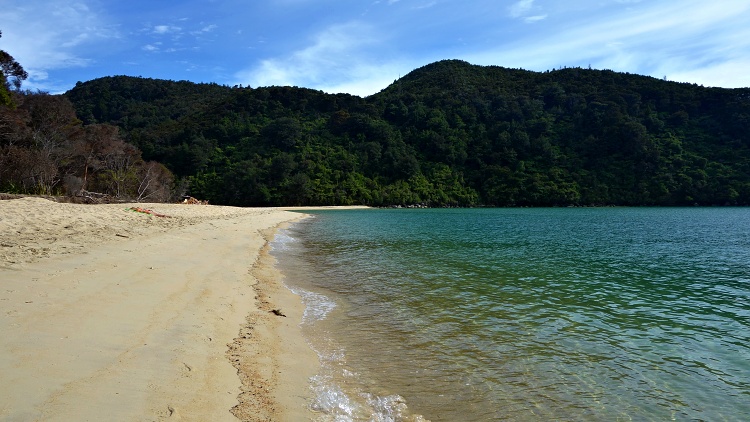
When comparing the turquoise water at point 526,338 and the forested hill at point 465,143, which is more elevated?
the forested hill at point 465,143

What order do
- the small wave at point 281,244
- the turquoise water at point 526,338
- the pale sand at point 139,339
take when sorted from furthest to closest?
1. the small wave at point 281,244
2. the turquoise water at point 526,338
3. the pale sand at point 139,339

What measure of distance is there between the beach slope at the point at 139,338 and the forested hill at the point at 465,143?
201 feet

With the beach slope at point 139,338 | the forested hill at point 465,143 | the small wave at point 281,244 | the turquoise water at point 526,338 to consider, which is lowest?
the small wave at point 281,244

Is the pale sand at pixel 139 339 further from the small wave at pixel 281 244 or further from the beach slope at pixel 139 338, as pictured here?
the small wave at pixel 281 244

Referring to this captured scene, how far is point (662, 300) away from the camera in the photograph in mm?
9148

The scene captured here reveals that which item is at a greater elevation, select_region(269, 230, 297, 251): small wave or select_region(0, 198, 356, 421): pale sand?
select_region(0, 198, 356, 421): pale sand

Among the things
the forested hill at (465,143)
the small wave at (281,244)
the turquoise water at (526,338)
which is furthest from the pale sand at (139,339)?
the forested hill at (465,143)

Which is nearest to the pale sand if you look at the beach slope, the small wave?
the beach slope

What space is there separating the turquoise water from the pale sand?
2.09 feet

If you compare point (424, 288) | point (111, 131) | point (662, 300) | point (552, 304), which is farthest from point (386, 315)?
point (111, 131)

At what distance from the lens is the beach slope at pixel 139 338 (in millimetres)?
3438

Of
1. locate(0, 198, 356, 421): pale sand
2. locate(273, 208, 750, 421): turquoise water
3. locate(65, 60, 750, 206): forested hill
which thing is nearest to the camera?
locate(0, 198, 356, 421): pale sand

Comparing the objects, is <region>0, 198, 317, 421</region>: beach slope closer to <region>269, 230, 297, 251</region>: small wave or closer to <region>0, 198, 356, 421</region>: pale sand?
<region>0, 198, 356, 421</region>: pale sand

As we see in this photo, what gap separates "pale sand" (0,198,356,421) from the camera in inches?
135
